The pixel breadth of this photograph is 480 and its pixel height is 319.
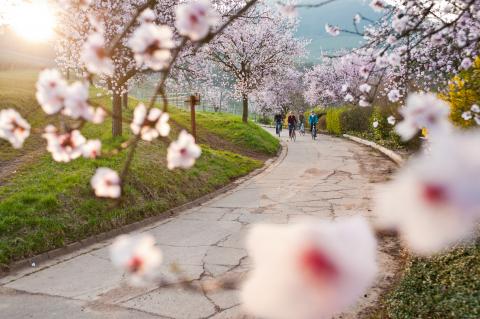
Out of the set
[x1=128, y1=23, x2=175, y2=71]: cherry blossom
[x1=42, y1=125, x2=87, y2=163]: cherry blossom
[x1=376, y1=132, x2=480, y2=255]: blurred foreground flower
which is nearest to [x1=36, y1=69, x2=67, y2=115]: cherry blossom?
[x1=42, y1=125, x2=87, y2=163]: cherry blossom

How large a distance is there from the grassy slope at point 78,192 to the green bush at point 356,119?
49.3 ft

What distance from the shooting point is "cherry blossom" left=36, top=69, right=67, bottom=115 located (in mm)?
1774

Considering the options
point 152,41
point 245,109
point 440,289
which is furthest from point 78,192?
point 245,109

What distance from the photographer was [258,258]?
0.70 meters

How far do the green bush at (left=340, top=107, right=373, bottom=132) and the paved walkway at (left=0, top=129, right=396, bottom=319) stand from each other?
1529 cm

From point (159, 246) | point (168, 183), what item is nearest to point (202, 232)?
point (159, 246)

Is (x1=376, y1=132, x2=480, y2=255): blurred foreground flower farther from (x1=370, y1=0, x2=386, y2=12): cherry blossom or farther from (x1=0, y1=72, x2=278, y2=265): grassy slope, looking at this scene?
(x1=370, y1=0, x2=386, y2=12): cherry blossom

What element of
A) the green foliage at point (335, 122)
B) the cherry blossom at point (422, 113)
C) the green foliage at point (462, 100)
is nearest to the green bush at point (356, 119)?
the green foliage at point (335, 122)

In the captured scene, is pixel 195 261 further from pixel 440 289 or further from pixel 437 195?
pixel 437 195

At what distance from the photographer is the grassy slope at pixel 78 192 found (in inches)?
270

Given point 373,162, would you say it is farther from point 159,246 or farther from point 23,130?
point 23,130

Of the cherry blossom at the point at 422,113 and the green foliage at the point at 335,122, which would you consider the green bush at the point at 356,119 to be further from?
the cherry blossom at the point at 422,113

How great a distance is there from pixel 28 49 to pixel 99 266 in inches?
2068

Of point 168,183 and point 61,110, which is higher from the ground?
point 61,110
